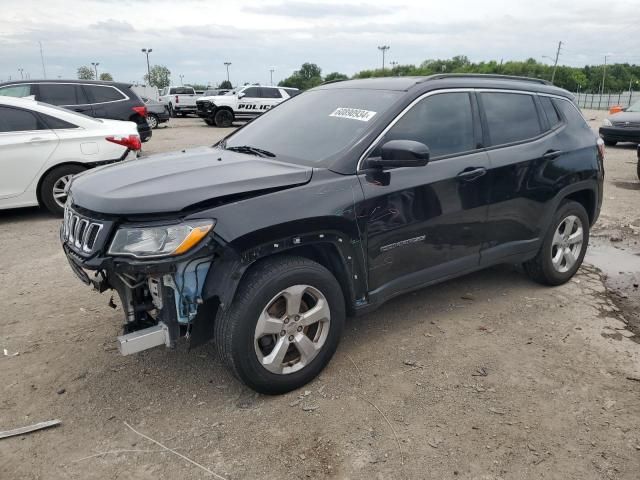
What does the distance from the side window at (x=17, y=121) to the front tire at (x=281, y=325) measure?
18.0ft

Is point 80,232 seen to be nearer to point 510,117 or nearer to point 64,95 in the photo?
point 510,117

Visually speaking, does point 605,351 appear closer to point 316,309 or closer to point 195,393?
point 316,309

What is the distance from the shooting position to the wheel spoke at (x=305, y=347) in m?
3.07

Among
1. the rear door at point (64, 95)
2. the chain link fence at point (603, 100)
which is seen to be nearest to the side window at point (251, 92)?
the rear door at point (64, 95)

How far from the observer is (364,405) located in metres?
3.01

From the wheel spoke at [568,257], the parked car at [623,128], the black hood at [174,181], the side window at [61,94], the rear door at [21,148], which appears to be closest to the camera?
the black hood at [174,181]

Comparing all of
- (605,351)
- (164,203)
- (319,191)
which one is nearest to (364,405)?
(319,191)

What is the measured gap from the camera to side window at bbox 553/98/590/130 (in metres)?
4.58

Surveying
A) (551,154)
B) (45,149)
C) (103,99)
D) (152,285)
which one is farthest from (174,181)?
(103,99)

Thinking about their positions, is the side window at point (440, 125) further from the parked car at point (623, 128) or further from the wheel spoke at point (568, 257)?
the parked car at point (623, 128)

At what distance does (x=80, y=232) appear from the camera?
290 cm

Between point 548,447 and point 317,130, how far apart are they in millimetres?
2351

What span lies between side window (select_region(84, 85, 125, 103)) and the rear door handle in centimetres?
921

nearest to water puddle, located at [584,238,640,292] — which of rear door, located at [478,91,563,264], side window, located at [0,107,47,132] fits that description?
rear door, located at [478,91,563,264]
